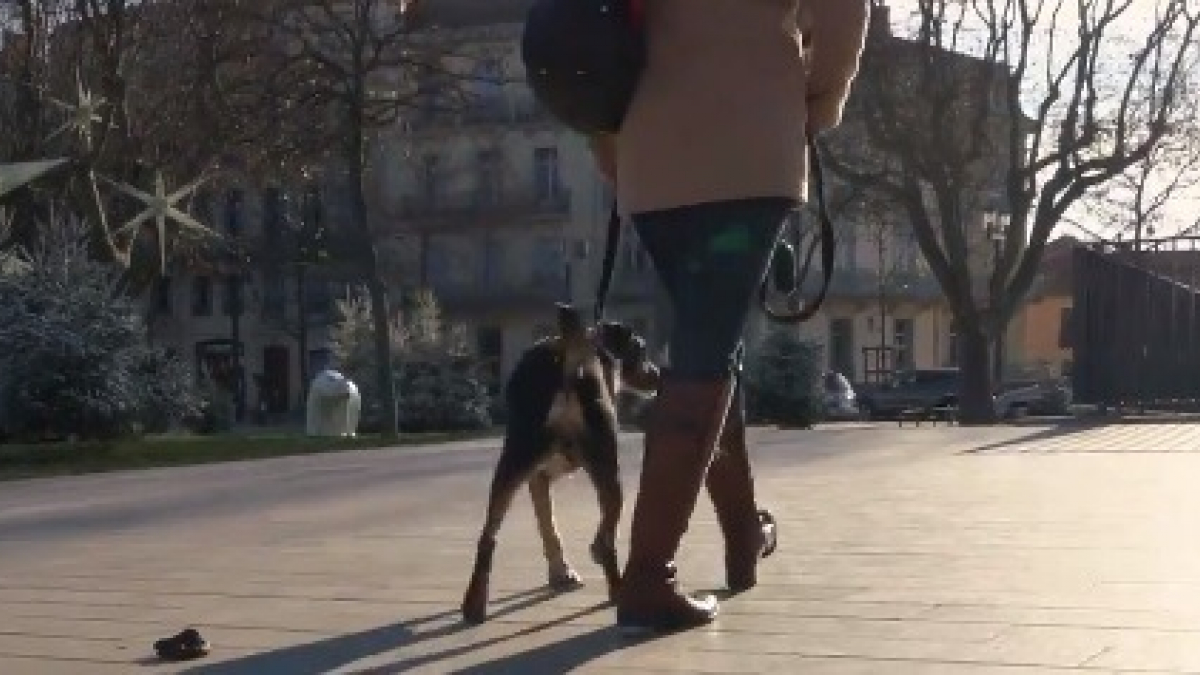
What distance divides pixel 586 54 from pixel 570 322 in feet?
3.07

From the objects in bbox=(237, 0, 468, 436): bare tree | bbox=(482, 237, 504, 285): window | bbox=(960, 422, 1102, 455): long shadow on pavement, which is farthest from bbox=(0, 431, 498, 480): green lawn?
bbox=(482, 237, 504, 285): window

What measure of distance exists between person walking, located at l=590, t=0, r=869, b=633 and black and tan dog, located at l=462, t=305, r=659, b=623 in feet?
Result: 1.68

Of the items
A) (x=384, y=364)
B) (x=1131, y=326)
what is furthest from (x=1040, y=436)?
(x=384, y=364)

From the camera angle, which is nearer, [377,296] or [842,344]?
[377,296]

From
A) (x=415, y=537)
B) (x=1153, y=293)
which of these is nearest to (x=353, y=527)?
(x=415, y=537)

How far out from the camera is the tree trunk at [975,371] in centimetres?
4412

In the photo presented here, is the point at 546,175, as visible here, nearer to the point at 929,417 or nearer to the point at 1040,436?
the point at 929,417

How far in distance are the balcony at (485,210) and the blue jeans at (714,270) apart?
7277 cm

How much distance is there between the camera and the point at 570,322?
565 cm

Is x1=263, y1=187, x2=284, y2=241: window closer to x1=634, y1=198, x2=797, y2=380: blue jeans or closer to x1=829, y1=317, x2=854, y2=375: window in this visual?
x1=829, y1=317, x2=854, y2=375: window

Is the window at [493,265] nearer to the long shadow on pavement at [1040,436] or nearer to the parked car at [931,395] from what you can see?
the parked car at [931,395]

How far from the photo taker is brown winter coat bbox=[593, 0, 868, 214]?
16.5 ft

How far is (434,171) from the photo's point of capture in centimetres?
7862

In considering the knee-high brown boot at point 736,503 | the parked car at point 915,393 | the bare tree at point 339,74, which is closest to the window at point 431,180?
the parked car at point 915,393
